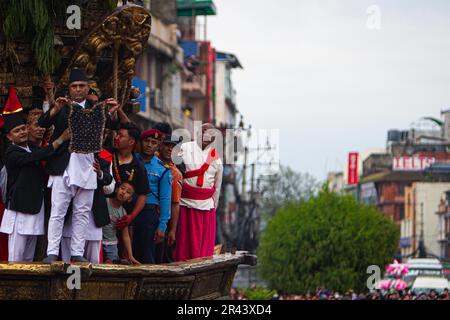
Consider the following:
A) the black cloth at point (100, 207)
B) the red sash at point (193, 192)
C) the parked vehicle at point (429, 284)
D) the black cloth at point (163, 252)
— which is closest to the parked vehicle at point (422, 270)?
the parked vehicle at point (429, 284)

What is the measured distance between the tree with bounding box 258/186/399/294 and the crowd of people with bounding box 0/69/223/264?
176ft

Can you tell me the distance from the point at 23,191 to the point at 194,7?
2330 inches

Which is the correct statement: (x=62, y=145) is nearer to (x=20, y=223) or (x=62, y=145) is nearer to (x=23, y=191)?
(x=23, y=191)

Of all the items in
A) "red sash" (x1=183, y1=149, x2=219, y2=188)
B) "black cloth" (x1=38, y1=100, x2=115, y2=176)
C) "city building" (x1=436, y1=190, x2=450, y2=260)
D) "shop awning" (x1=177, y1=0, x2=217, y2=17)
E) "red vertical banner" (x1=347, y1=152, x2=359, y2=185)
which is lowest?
"city building" (x1=436, y1=190, x2=450, y2=260)

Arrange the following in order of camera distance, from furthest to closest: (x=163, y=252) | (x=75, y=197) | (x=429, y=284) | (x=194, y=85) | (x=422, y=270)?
1. (x=194, y=85)
2. (x=422, y=270)
3. (x=429, y=284)
4. (x=163, y=252)
5. (x=75, y=197)

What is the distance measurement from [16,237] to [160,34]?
4803 cm

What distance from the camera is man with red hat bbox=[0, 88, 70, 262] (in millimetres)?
12258

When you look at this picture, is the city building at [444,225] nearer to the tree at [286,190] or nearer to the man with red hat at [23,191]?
the tree at [286,190]

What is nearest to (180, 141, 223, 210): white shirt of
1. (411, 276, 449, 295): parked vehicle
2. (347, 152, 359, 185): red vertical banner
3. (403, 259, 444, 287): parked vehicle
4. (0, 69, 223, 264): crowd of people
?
(0, 69, 223, 264): crowd of people

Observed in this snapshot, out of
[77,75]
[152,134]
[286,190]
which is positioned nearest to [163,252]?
[152,134]

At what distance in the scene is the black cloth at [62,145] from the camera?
12.3 m

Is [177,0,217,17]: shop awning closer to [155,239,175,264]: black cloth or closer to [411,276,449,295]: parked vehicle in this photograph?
[411,276,449,295]: parked vehicle

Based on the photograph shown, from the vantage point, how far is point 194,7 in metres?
71.1
